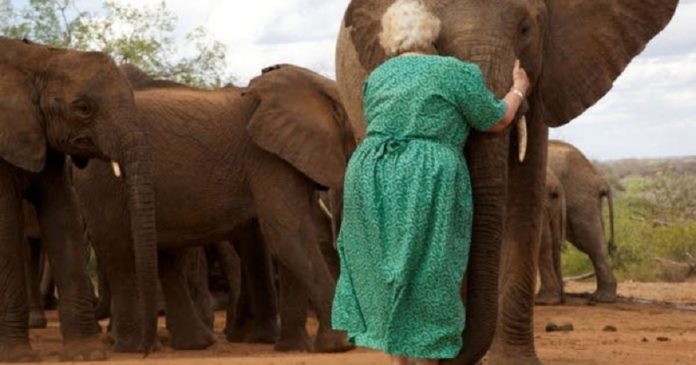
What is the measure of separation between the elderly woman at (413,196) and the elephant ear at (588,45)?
7.41 feet

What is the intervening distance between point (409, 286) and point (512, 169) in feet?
8.98

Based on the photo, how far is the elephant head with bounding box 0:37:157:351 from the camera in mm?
10539

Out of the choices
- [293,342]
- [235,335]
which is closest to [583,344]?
[293,342]

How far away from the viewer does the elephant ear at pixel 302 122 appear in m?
11.8

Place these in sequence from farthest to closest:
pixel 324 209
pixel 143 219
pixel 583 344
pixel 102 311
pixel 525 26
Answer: pixel 102 311 → pixel 324 209 → pixel 583 344 → pixel 143 219 → pixel 525 26

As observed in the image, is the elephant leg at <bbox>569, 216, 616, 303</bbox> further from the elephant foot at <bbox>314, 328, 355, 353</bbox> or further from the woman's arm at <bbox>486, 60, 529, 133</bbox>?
the woman's arm at <bbox>486, 60, 529, 133</bbox>

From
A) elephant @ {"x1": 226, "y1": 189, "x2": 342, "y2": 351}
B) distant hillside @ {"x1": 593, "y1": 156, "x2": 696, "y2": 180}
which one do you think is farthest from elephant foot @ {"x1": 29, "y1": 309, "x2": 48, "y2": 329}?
distant hillside @ {"x1": 593, "y1": 156, "x2": 696, "y2": 180}

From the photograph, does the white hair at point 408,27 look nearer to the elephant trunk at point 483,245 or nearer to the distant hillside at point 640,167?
the elephant trunk at point 483,245

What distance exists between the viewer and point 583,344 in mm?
11469

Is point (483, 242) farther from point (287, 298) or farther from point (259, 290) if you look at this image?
point (259, 290)

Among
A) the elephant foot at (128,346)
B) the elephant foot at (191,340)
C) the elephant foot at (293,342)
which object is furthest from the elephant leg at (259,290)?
the elephant foot at (128,346)

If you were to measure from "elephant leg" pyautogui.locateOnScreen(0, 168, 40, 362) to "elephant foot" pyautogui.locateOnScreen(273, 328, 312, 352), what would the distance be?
180 cm

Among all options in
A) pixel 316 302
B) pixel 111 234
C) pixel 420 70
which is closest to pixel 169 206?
pixel 111 234

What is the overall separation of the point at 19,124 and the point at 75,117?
331 millimetres
